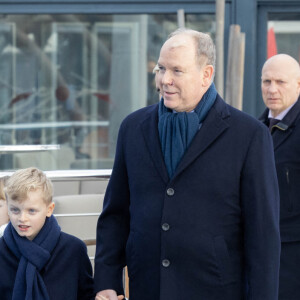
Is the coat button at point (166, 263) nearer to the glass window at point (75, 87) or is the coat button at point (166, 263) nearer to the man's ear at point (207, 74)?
the man's ear at point (207, 74)

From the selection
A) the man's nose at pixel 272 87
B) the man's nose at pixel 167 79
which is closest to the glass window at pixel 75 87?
the man's nose at pixel 272 87

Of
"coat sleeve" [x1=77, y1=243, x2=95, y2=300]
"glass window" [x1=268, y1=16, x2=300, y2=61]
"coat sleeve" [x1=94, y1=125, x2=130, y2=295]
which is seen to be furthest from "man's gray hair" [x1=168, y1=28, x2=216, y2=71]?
"glass window" [x1=268, y1=16, x2=300, y2=61]

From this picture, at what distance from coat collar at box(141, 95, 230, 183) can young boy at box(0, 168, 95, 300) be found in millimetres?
579

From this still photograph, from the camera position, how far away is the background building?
7133 millimetres

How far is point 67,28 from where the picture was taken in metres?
7.16

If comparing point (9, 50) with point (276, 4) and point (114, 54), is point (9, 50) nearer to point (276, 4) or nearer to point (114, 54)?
point (114, 54)

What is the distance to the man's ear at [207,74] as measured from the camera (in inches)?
111

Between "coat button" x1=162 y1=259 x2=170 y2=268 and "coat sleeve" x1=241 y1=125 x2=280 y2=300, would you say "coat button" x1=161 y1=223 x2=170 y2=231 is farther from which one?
"coat sleeve" x1=241 y1=125 x2=280 y2=300

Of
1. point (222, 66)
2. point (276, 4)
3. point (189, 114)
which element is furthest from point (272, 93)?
point (276, 4)

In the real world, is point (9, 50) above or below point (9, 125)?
above

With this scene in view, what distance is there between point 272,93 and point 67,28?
10.6 ft

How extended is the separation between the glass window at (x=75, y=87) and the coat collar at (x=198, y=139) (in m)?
4.40

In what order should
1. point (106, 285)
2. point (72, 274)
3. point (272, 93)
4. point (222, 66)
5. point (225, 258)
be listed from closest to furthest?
point (225, 258) < point (106, 285) < point (72, 274) < point (272, 93) < point (222, 66)

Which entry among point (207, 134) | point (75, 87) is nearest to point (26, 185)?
point (207, 134)
